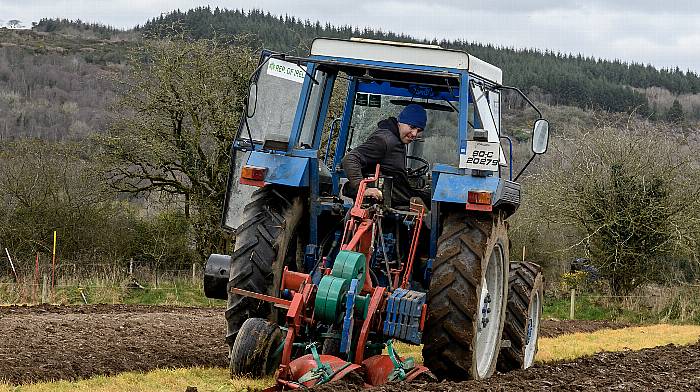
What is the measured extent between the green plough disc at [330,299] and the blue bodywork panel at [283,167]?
1.19 meters

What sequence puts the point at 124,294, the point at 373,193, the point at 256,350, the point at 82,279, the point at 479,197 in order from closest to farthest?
the point at 256,350 < the point at 479,197 < the point at 373,193 < the point at 124,294 < the point at 82,279

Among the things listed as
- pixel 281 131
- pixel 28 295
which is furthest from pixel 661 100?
pixel 281 131

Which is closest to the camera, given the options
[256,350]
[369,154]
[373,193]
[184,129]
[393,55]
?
[256,350]

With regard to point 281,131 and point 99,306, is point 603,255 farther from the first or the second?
point 281,131

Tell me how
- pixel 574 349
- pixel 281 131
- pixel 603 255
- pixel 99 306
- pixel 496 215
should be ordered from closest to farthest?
pixel 496 215
pixel 281 131
pixel 574 349
pixel 99 306
pixel 603 255

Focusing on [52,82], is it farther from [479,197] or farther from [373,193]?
[479,197]

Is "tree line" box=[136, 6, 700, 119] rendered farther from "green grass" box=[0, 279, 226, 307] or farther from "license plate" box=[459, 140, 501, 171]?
"license plate" box=[459, 140, 501, 171]

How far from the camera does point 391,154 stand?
885 centimetres

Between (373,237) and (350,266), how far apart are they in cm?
67

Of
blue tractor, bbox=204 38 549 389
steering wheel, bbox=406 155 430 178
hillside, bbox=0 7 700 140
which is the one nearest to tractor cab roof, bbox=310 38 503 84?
blue tractor, bbox=204 38 549 389

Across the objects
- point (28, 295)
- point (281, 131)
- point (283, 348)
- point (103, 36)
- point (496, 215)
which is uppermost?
point (103, 36)

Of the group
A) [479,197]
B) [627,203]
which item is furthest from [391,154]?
[627,203]

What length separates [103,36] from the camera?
10038 cm

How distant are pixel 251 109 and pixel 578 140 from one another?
825 inches
